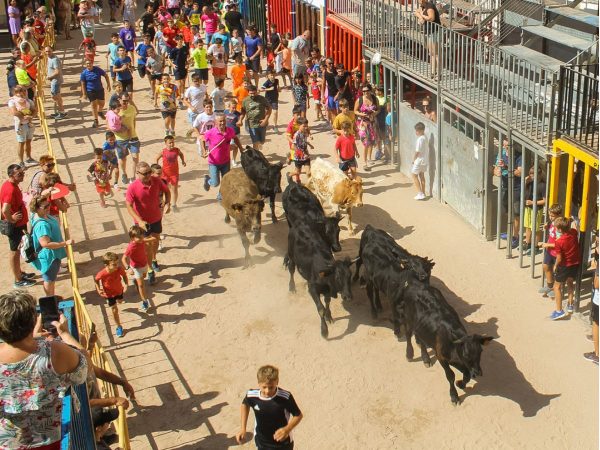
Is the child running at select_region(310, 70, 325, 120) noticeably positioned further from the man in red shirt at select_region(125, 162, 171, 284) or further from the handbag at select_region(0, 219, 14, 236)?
the handbag at select_region(0, 219, 14, 236)

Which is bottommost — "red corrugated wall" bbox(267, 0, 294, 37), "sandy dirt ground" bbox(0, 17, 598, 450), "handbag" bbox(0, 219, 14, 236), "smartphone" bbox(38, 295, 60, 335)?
"sandy dirt ground" bbox(0, 17, 598, 450)

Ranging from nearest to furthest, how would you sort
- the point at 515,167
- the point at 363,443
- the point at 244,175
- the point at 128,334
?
the point at 363,443 < the point at 128,334 < the point at 515,167 < the point at 244,175

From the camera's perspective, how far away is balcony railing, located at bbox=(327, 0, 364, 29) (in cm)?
2059

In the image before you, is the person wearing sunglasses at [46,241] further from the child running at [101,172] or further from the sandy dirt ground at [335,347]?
the child running at [101,172]

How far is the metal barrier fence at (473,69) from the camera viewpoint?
13016 millimetres

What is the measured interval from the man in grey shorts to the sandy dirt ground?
6.09m

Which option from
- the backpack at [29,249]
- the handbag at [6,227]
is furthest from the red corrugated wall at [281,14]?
the backpack at [29,249]

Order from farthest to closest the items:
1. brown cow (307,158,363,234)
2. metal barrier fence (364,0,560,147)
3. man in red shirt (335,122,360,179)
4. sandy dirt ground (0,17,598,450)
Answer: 1. man in red shirt (335,122,360,179)
2. brown cow (307,158,363,234)
3. metal barrier fence (364,0,560,147)
4. sandy dirt ground (0,17,598,450)

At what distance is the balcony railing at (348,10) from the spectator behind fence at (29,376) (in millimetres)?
15241

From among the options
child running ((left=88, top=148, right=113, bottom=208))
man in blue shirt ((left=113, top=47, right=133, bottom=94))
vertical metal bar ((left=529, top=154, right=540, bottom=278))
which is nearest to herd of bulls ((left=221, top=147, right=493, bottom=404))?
vertical metal bar ((left=529, top=154, right=540, bottom=278))

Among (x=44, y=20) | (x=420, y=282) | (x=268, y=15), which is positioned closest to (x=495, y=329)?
(x=420, y=282)

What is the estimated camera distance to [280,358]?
1169 cm

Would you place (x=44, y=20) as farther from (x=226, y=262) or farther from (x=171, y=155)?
(x=226, y=262)

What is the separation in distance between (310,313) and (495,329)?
8.44ft
